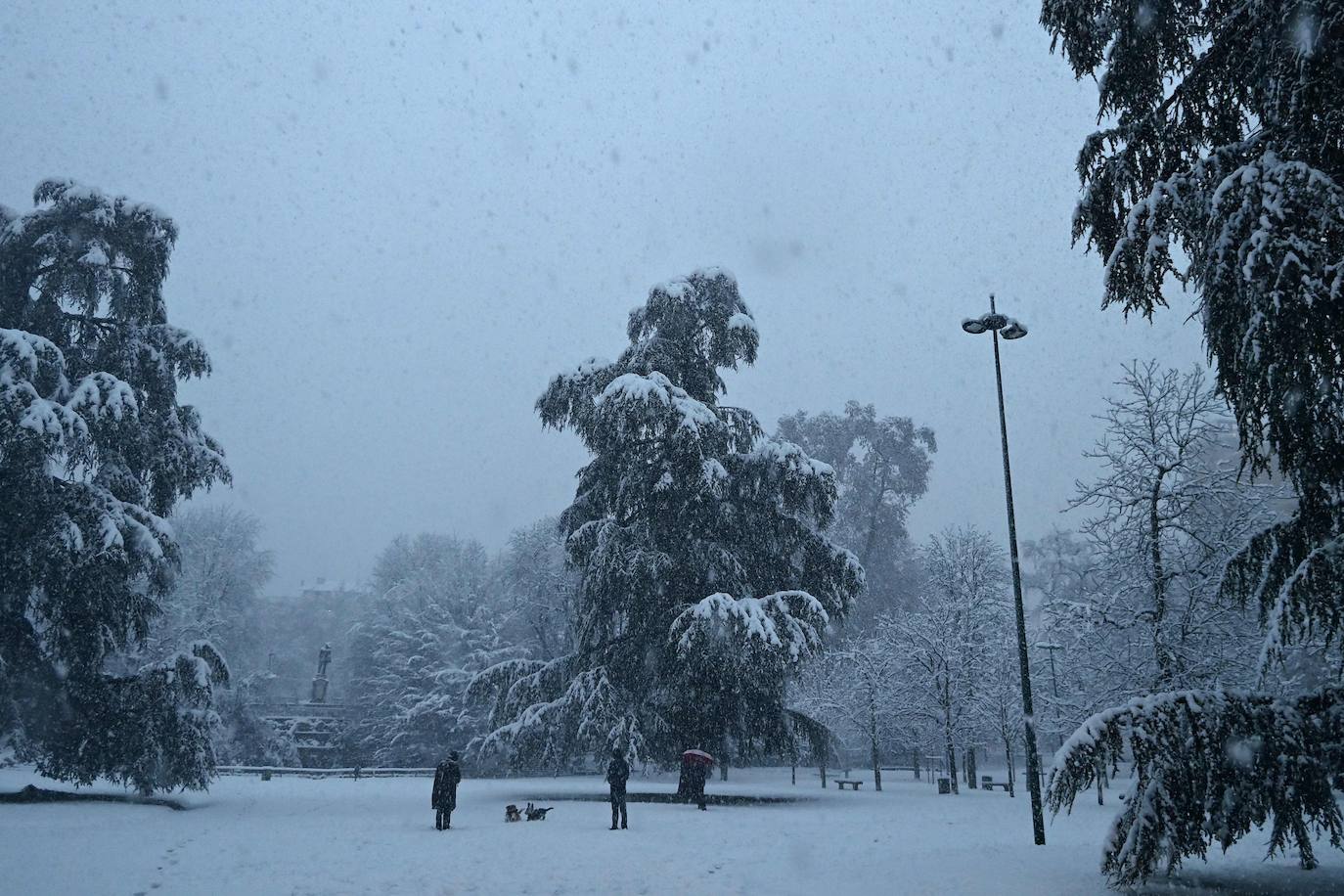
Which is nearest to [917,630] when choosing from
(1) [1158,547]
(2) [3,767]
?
(1) [1158,547]

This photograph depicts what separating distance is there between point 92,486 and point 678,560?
13210 millimetres

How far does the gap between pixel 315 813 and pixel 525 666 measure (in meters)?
6.69

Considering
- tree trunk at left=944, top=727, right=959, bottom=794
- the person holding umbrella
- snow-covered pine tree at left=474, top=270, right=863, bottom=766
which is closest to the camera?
the person holding umbrella

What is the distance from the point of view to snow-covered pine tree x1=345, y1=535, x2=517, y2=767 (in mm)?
39031

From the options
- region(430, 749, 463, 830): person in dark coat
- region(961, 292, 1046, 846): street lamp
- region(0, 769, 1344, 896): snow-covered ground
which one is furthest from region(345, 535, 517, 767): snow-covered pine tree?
region(961, 292, 1046, 846): street lamp

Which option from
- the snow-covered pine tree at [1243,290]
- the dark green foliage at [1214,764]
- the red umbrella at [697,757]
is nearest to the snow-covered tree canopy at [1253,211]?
the snow-covered pine tree at [1243,290]

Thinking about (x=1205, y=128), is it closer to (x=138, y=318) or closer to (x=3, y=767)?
(x=138, y=318)

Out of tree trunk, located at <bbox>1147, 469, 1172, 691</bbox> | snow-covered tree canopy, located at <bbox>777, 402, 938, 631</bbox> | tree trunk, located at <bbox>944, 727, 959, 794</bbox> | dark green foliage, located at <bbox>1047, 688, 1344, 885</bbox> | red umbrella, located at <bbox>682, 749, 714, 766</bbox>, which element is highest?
snow-covered tree canopy, located at <bbox>777, 402, 938, 631</bbox>

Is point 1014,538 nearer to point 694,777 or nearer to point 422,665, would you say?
point 694,777

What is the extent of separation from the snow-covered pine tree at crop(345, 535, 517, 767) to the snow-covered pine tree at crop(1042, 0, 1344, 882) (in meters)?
33.3

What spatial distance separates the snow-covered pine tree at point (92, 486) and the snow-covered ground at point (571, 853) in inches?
66.6

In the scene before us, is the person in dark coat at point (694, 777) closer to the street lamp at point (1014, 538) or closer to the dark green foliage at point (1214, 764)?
the street lamp at point (1014, 538)

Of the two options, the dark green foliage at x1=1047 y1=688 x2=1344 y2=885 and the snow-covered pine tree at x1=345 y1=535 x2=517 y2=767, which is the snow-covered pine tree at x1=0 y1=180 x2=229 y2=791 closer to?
the dark green foliage at x1=1047 y1=688 x2=1344 y2=885

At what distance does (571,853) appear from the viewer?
38.7 ft
